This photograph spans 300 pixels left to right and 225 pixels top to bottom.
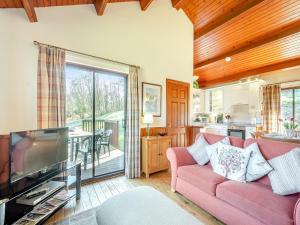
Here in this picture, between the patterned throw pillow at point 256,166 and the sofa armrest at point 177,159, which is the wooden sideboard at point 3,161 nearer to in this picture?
the sofa armrest at point 177,159

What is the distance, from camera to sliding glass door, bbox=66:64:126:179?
2971mm

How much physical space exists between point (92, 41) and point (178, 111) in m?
2.62

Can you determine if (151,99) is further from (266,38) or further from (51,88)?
(266,38)

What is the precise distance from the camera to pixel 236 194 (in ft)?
5.73

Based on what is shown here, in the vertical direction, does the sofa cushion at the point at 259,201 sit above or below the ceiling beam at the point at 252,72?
below

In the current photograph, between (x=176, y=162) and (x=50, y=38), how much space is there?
276 centimetres

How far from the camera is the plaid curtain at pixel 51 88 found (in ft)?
7.81

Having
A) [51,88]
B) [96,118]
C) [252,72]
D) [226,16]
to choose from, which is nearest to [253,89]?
[252,72]

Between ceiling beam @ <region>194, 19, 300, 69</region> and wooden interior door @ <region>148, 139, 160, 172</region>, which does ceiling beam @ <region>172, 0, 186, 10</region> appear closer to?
ceiling beam @ <region>194, 19, 300, 69</region>

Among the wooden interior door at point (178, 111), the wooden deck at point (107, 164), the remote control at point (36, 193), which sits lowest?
the wooden deck at point (107, 164)

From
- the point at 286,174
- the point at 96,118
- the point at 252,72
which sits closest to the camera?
the point at 286,174

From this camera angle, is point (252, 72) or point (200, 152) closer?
point (200, 152)

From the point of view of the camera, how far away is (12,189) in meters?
1.58

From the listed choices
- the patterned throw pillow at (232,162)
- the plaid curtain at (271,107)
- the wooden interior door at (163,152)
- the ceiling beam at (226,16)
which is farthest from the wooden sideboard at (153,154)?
the plaid curtain at (271,107)
